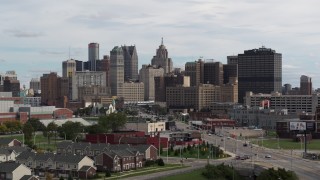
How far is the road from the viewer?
242ft

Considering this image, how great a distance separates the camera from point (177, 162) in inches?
3250

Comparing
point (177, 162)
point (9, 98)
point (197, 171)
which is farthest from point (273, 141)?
point (9, 98)

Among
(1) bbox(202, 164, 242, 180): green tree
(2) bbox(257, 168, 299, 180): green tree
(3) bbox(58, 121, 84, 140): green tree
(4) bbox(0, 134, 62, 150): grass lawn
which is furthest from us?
(3) bbox(58, 121, 84, 140): green tree

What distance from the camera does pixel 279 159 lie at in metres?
86.8

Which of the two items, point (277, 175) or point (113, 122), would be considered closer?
point (277, 175)

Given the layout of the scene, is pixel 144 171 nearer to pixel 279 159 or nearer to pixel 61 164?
pixel 61 164

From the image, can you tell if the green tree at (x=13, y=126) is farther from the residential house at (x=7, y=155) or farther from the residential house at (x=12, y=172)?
the residential house at (x=12, y=172)

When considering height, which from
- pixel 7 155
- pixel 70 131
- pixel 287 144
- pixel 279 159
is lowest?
pixel 287 144

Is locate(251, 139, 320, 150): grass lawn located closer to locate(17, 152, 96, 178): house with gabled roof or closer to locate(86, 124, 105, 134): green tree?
locate(86, 124, 105, 134): green tree

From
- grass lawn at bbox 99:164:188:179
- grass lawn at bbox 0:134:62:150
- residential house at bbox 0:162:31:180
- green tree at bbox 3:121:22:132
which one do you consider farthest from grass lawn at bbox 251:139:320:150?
residential house at bbox 0:162:31:180

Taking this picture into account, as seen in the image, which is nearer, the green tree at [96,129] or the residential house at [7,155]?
the residential house at [7,155]

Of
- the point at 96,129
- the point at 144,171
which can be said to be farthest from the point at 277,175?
the point at 96,129

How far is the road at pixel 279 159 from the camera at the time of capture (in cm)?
7365

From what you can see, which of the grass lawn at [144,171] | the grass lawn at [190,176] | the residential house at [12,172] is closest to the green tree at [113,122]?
the grass lawn at [144,171]
